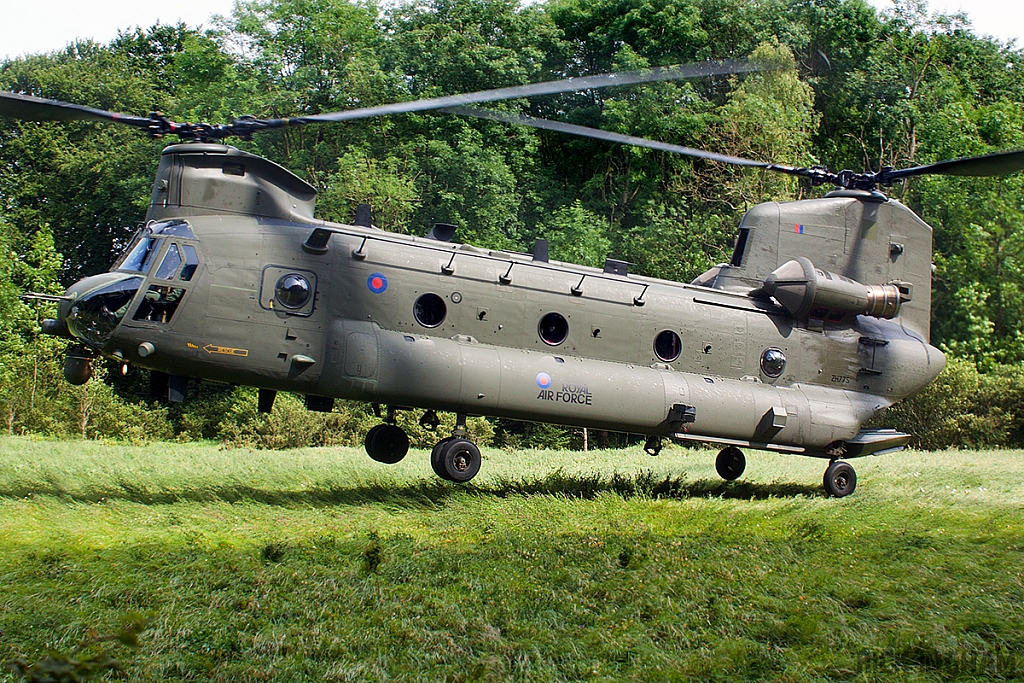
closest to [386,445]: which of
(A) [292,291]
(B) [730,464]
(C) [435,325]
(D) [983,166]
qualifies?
(C) [435,325]

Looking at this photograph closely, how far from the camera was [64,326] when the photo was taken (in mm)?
11180

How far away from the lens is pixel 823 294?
1457cm

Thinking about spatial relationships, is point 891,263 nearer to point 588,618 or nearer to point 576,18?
point 588,618

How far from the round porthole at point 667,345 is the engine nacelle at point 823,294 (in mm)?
2103

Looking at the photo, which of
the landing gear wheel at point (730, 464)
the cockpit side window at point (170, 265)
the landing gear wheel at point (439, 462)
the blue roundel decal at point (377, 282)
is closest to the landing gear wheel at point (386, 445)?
the landing gear wheel at point (439, 462)

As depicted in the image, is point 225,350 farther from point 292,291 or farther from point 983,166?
point 983,166

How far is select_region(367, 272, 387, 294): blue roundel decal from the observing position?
11.9m

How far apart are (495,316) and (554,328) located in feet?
3.00

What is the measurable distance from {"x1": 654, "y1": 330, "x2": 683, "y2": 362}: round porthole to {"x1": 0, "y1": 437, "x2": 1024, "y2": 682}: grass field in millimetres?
1950

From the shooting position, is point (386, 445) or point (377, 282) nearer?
point (377, 282)

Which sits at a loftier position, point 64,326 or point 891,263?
point 891,263

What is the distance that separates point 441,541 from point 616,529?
212cm

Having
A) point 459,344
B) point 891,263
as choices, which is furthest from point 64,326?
point 891,263

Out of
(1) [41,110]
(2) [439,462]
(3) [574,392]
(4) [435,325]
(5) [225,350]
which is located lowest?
(2) [439,462]
